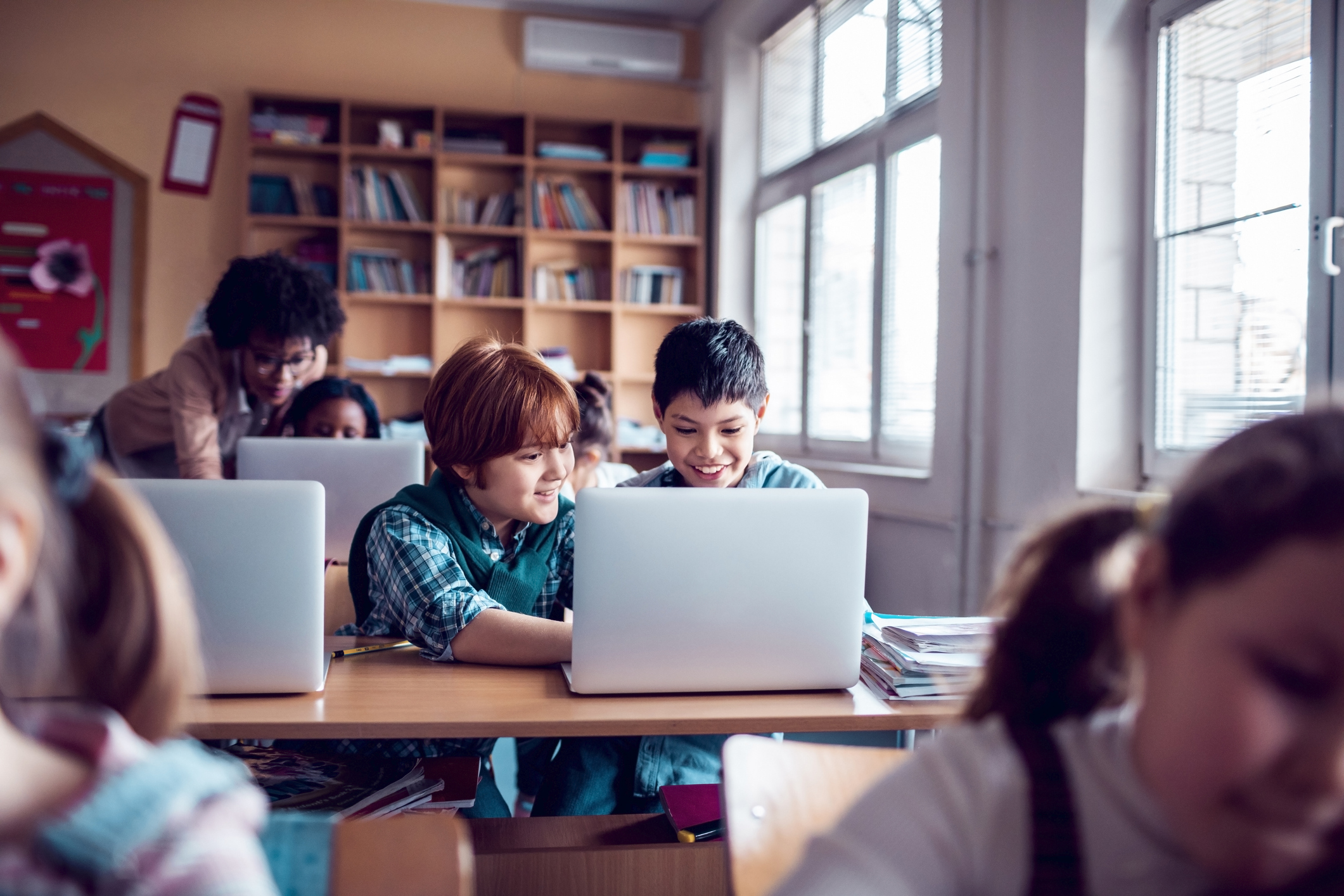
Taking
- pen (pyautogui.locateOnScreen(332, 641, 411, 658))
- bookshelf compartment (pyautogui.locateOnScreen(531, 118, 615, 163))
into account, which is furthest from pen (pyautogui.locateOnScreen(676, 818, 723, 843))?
bookshelf compartment (pyautogui.locateOnScreen(531, 118, 615, 163))

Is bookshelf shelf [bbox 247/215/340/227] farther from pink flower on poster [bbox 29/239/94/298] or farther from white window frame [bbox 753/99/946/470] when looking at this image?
white window frame [bbox 753/99/946/470]

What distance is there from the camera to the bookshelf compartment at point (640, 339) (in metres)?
5.17

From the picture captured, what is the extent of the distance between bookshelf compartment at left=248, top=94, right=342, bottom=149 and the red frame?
22cm

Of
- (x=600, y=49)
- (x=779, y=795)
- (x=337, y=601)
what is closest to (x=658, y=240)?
(x=600, y=49)

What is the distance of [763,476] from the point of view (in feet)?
6.34

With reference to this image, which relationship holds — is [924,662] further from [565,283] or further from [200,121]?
[200,121]

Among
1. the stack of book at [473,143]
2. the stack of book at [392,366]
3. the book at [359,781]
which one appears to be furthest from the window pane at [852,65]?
A: the book at [359,781]

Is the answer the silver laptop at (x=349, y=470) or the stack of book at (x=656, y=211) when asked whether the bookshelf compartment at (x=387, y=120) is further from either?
the silver laptop at (x=349, y=470)

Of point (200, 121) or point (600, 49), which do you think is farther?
point (600, 49)

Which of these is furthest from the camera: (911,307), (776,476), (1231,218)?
(911,307)

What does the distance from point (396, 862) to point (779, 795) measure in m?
0.35

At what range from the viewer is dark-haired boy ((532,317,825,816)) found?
5.14 feet

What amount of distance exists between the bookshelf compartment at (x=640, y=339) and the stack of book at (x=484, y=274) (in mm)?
619

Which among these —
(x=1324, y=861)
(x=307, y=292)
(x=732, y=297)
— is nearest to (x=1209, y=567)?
(x=1324, y=861)
